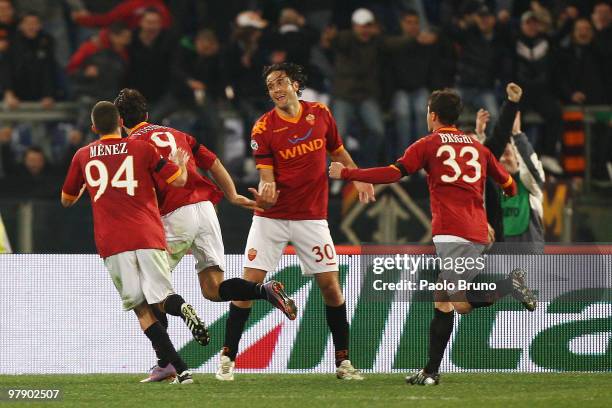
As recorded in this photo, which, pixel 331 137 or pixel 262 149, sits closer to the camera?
pixel 262 149

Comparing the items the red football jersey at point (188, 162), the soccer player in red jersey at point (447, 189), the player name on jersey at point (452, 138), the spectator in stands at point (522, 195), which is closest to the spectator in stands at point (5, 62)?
the red football jersey at point (188, 162)

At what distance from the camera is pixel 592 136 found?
15.2m

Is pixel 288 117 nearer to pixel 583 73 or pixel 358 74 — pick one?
pixel 358 74

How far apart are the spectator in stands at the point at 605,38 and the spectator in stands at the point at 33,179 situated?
6346mm

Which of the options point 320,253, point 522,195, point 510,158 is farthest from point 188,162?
point 522,195

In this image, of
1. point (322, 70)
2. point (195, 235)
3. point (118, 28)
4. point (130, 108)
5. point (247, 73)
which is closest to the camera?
point (130, 108)

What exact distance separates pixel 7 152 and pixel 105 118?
22.9ft

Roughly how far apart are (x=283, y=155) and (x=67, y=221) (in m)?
5.15

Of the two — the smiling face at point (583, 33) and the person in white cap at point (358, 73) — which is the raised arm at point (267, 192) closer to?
the person in white cap at point (358, 73)

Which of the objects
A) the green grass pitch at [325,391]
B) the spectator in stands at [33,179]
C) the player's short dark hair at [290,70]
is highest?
the player's short dark hair at [290,70]

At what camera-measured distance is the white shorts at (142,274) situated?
8953mm

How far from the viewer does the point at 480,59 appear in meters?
15.6

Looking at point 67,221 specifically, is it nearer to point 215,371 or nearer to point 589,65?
point 215,371

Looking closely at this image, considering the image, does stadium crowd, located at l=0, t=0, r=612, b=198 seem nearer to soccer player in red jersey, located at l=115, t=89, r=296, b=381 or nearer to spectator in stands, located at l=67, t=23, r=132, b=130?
spectator in stands, located at l=67, t=23, r=132, b=130
